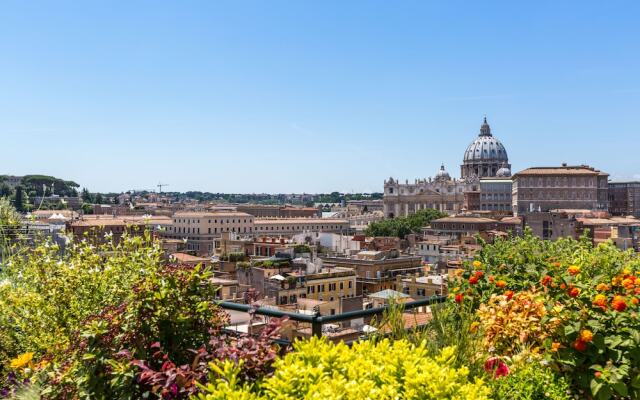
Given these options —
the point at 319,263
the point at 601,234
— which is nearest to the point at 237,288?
the point at 319,263

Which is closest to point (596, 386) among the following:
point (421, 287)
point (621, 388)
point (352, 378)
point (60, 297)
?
point (621, 388)

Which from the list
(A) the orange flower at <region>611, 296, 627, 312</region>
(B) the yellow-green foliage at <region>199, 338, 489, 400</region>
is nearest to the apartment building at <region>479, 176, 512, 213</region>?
(A) the orange flower at <region>611, 296, 627, 312</region>

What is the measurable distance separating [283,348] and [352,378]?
2.48 ft

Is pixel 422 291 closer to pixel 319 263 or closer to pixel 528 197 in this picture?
pixel 319 263

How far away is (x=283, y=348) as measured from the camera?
3.08m

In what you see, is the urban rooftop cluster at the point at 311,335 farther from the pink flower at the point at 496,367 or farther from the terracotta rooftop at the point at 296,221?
the terracotta rooftop at the point at 296,221

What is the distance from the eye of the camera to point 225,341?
10.0 feet

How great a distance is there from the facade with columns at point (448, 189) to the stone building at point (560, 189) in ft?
64.3

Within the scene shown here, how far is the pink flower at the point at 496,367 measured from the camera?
311 centimetres

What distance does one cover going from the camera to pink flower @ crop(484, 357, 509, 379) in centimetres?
311

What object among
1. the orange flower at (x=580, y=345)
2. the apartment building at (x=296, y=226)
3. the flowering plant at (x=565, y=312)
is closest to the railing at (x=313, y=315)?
the flowering plant at (x=565, y=312)

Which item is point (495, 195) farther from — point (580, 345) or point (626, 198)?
point (580, 345)

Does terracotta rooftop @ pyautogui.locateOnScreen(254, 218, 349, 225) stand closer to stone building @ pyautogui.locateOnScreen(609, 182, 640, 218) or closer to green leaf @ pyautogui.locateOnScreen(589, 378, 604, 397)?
stone building @ pyautogui.locateOnScreen(609, 182, 640, 218)

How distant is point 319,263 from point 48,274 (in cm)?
3277
